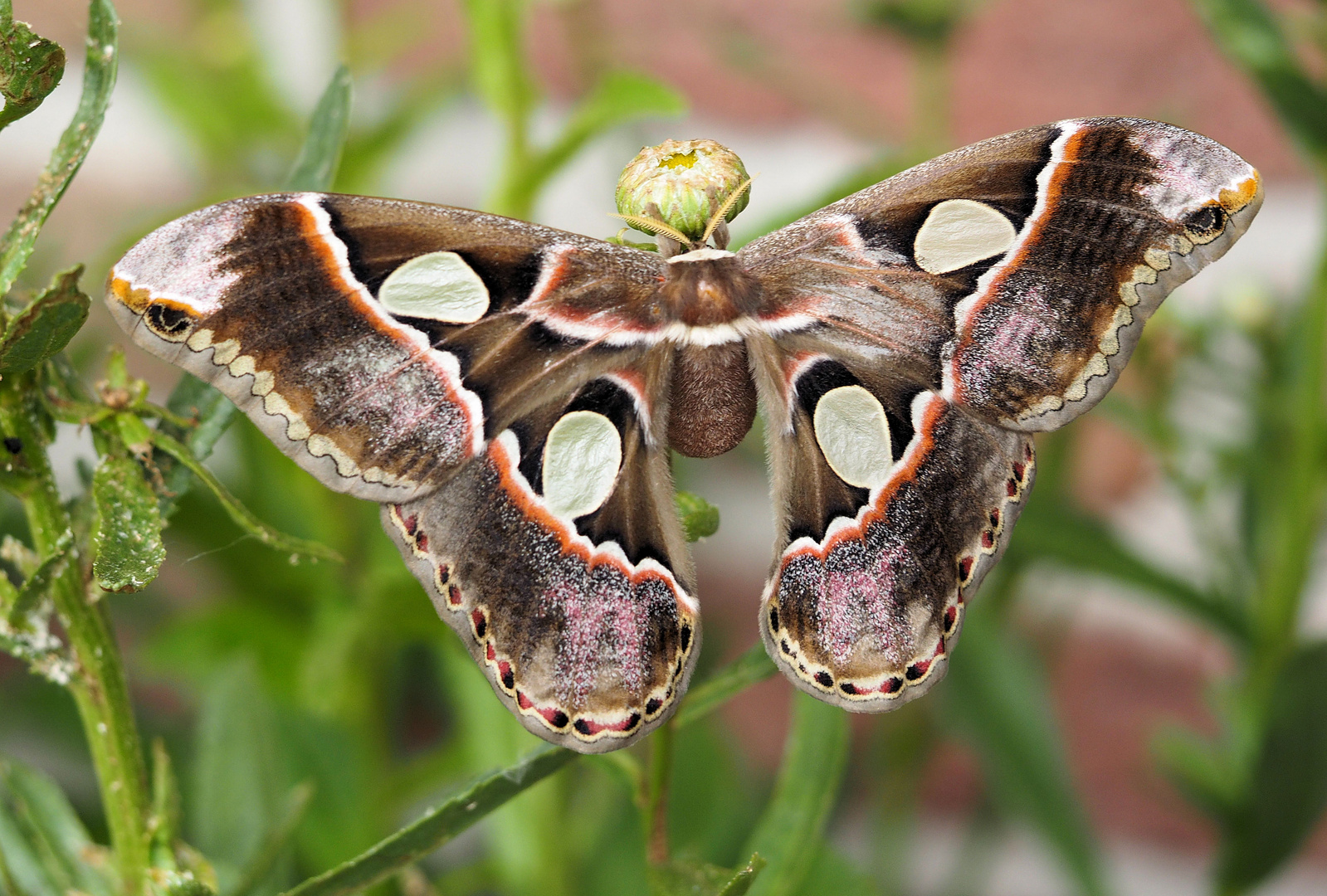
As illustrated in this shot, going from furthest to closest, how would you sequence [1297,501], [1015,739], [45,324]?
1. [1015,739]
2. [1297,501]
3. [45,324]

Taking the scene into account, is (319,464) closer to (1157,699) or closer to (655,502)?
(655,502)

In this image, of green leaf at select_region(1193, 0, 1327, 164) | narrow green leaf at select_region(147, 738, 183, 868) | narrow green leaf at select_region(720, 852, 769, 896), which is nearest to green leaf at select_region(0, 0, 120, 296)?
narrow green leaf at select_region(147, 738, 183, 868)

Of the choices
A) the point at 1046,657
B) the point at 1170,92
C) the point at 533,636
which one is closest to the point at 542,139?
the point at 1170,92

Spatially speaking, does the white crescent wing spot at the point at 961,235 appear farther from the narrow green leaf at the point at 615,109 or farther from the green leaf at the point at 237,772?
the green leaf at the point at 237,772

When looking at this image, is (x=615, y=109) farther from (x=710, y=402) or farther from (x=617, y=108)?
(x=710, y=402)

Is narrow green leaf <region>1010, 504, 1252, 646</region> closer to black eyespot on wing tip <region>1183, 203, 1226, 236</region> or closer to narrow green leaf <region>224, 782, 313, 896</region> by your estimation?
black eyespot on wing tip <region>1183, 203, 1226, 236</region>

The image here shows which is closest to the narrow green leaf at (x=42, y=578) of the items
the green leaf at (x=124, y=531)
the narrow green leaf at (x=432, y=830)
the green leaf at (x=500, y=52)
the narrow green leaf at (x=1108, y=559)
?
the green leaf at (x=124, y=531)

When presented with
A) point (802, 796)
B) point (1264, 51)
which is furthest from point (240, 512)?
point (1264, 51)
